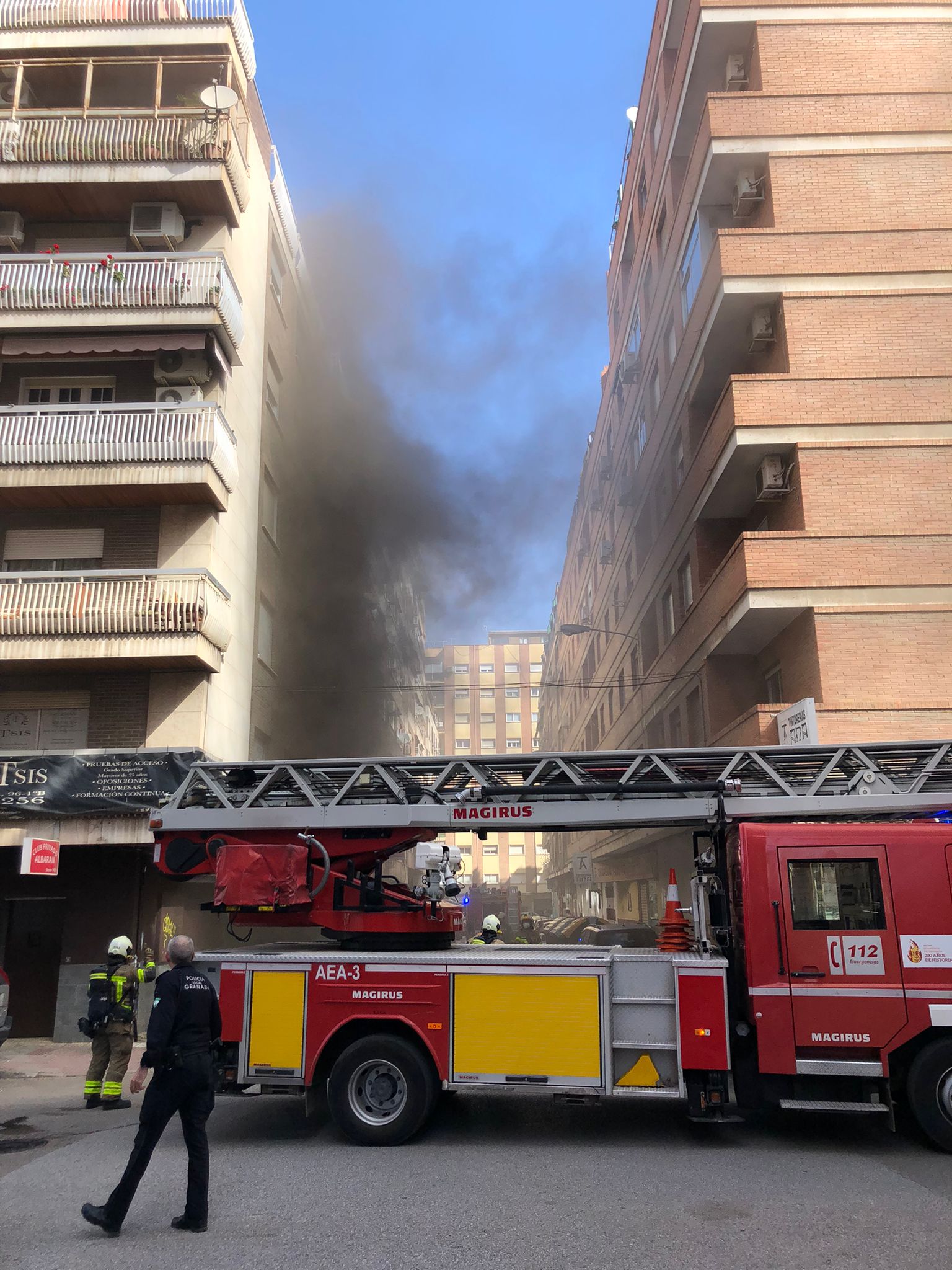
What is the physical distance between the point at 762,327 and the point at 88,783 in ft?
43.3

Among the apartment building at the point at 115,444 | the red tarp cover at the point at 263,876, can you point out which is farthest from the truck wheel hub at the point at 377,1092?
the apartment building at the point at 115,444

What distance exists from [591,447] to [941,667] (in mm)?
25060

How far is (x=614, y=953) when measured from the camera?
23.2 feet

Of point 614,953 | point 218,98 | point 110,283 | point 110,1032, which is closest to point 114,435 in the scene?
point 110,283

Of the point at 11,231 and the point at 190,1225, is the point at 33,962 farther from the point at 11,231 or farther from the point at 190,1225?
the point at 11,231

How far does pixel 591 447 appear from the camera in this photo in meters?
37.9

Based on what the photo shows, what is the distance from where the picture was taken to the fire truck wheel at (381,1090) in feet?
22.1

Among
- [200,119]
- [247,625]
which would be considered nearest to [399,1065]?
[247,625]

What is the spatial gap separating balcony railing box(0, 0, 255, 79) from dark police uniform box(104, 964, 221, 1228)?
708 inches

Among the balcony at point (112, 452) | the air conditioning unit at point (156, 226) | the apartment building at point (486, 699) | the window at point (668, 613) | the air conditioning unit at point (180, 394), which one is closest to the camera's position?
the balcony at point (112, 452)

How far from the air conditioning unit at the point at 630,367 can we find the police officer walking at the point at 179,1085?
23441 mm

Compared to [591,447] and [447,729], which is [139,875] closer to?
[591,447]

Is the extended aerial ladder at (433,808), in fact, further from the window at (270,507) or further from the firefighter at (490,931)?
the window at (270,507)

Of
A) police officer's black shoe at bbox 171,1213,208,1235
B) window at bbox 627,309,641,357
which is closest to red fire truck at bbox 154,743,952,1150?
police officer's black shoe at bbox 171,1213,208,1235
